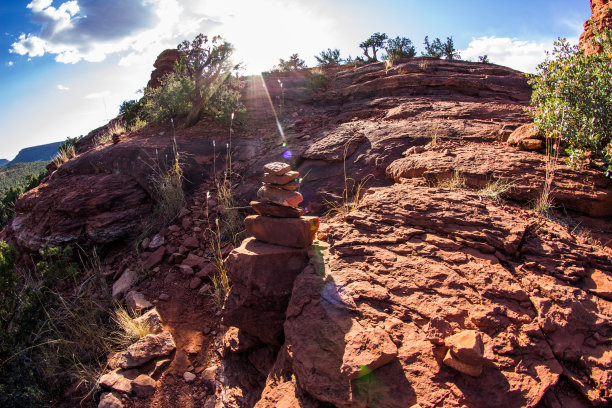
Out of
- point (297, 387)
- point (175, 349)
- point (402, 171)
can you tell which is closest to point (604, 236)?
point (402, 171)

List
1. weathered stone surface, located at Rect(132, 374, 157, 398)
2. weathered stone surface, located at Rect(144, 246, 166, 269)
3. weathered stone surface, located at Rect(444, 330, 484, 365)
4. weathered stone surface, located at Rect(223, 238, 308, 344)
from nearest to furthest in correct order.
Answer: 1. weathered stone surface, located at Rect(444, 330, 484, 365)
2. weathered stone surface, located at Rect(223, 238, 308, 344)
3. weathered stone surface, located at Rect(132, 374, 157, 398)
4. weathered stone surface, located at Rect(144, 246, 166, 269)

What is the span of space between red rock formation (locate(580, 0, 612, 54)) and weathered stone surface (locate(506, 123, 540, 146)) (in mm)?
7093

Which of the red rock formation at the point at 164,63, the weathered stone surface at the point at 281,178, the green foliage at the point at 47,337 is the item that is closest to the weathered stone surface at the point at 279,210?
the weathered stone surface at the point at 281,178

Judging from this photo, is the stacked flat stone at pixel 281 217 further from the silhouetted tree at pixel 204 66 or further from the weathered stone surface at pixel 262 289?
the silhouetted tree at pixel 204 66

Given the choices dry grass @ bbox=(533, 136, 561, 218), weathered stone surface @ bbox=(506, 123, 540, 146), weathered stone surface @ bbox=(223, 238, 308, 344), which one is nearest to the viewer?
weathered stone surface @ bbox=(223, 238, 308, 344)

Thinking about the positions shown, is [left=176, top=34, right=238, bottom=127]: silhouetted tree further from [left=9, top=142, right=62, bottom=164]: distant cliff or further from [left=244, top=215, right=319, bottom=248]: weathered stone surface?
[left=9, top=142, right=62, bottom=164]: distant cliff

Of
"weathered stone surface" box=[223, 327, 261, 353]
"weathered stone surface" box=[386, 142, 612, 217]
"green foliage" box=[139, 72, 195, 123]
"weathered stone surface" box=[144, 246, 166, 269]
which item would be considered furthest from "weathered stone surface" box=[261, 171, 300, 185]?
"green foliage" box=[139, 72, 195, 123]

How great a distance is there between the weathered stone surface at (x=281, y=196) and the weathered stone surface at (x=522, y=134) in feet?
10.9

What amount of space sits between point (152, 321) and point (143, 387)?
0.78 metres

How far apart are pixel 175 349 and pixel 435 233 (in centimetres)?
294

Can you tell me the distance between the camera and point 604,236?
3.22m

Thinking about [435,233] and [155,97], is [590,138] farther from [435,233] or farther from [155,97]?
[155,97]

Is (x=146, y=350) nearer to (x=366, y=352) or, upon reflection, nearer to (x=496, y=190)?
(x=366, y=352)

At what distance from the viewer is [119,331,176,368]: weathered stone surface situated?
10.8ft
